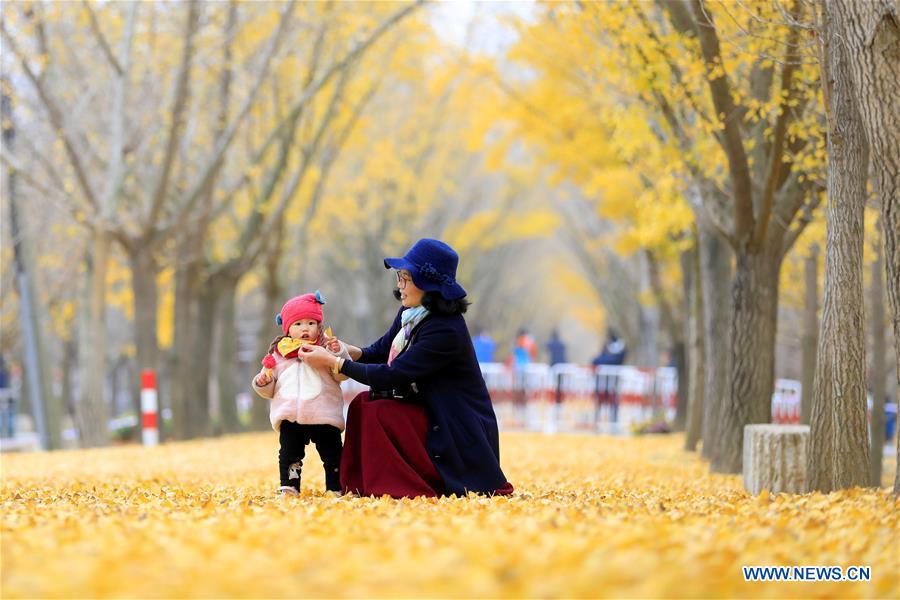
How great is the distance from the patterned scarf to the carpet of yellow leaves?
913 mm

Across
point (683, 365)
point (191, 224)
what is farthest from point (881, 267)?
point (191, 224)

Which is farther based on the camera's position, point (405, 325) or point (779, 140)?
point (779, 140)

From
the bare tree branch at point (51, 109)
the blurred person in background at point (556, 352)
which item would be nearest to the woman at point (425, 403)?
the bare tree branch at point (51, 109)

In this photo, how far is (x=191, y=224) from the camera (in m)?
19.6

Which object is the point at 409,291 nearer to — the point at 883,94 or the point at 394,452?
the point at 394,452

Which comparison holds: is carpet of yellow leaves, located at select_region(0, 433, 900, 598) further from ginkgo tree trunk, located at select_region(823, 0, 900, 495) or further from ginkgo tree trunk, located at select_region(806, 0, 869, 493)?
ginkgo tree trunk, located at select_region(823, 0, 900, 495)

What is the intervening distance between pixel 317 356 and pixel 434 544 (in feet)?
8.71

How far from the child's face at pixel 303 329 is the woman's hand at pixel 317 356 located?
0.14m

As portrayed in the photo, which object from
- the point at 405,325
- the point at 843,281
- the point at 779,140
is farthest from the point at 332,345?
the point at 779,140

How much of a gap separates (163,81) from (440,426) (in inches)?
571

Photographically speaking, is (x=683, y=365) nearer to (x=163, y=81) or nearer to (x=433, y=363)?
(x=163, y=81)

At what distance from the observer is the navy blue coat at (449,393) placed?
6.71 meters

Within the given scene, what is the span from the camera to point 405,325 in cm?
695

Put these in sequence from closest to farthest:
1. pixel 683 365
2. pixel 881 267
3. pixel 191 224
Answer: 1. pixel 881 267
2. pixel 191 224
3. pixel 683 365
